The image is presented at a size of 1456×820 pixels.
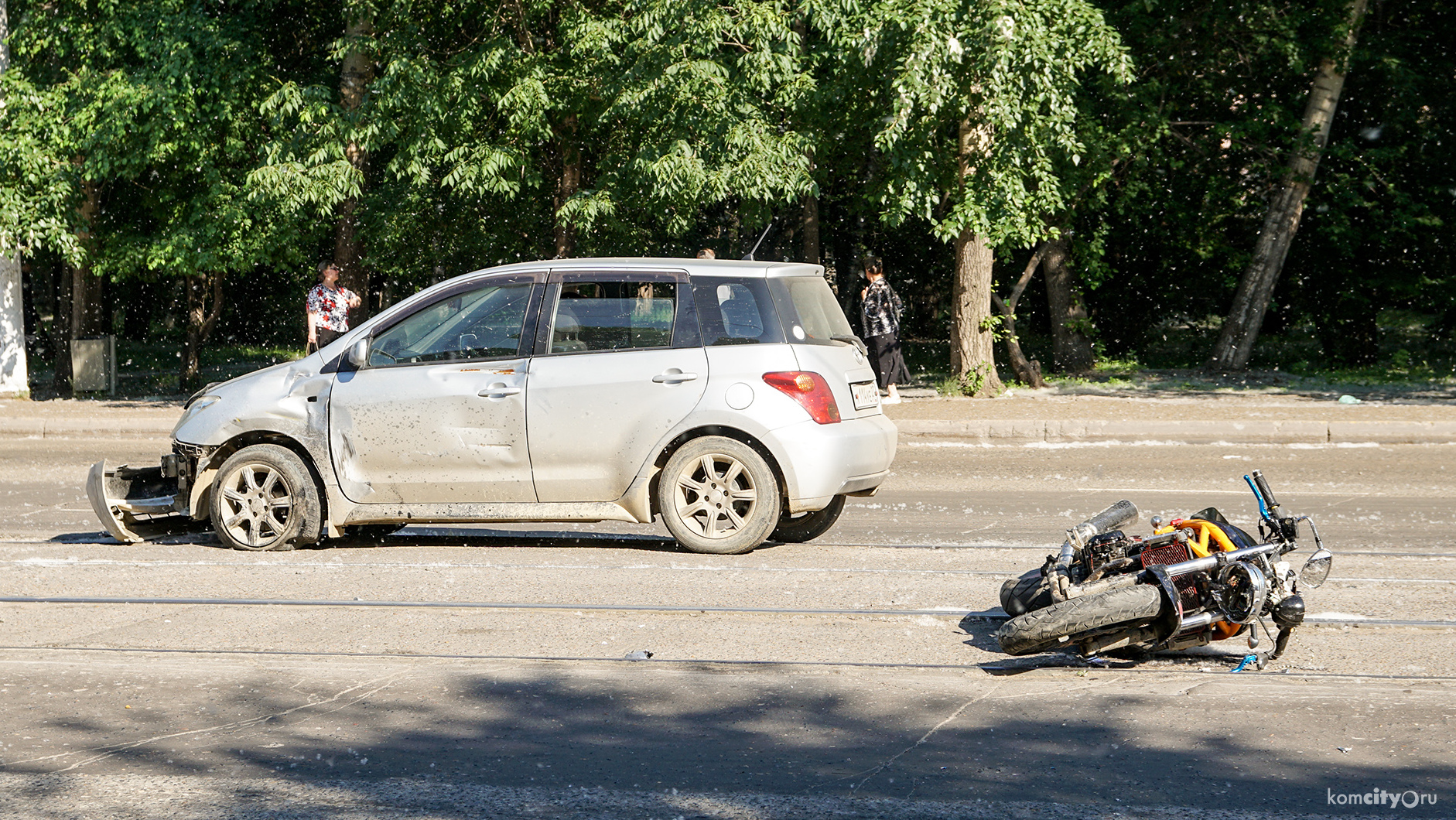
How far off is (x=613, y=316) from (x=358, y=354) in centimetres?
151

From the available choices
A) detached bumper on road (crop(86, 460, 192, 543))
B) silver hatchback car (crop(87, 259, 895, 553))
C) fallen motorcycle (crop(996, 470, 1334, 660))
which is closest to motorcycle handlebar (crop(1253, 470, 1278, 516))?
fallen motorcycle (crop(996, 470, 1334, 660))

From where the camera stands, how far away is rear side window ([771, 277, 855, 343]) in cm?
805

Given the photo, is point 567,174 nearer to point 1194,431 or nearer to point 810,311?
point 1194,431

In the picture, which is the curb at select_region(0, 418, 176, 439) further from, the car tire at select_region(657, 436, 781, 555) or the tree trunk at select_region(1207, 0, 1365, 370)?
the tree trunk at select_region(1207, 0, 1365, 370)

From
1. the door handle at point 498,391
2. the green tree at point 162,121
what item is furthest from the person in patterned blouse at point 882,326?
the door handle at point 498,391

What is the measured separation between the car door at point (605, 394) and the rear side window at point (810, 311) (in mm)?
547

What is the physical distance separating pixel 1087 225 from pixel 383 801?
773 inches

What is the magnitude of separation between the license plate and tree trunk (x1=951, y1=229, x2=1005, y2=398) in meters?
9.74

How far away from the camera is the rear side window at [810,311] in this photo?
26.4 feet

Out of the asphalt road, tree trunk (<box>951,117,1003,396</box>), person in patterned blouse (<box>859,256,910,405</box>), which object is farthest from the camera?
tree trunk (<box>951,117,1003,396</box>)

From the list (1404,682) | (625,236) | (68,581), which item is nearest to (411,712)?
(68,581)

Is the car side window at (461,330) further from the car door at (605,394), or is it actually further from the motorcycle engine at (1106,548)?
the motorcycle engine at (1106,548)

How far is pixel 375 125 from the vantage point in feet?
56.8

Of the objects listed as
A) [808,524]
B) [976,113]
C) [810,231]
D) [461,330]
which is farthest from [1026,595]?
[810,231]
